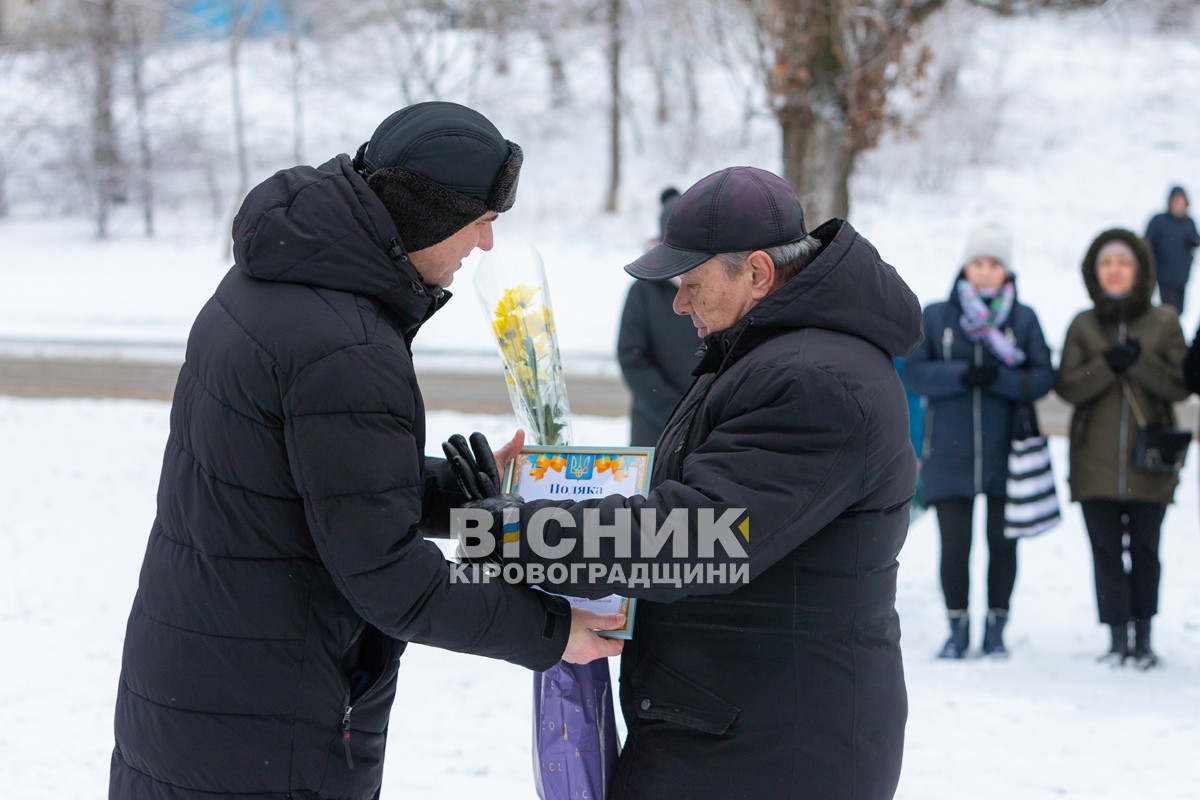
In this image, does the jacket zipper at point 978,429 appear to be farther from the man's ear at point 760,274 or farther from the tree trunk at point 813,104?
the man's ear at point 760,274

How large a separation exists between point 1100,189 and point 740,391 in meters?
22.5

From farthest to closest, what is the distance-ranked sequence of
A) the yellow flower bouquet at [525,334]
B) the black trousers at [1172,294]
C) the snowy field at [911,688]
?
the black trousers at [1172,294]
the snowy field at [911,688]
the yellow flower bouquet at [525,334]

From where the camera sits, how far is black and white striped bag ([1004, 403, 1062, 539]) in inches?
205

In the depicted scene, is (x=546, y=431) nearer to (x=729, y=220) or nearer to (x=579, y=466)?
(x=579, y=466)

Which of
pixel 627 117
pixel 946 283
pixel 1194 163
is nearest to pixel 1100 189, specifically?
pixel 1194 163

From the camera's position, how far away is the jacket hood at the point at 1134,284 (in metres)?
5.24

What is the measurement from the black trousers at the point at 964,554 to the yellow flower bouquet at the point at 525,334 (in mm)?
3140

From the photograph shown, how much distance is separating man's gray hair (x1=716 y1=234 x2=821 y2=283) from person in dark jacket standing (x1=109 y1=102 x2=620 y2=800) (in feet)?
1.48

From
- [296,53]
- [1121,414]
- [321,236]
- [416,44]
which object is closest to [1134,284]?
[1121,414]

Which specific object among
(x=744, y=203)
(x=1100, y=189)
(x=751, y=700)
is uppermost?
(x=1100, y=189)

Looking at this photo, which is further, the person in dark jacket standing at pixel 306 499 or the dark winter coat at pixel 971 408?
the dark winter coat at pixel 971 408

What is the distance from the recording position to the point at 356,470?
1.88 m

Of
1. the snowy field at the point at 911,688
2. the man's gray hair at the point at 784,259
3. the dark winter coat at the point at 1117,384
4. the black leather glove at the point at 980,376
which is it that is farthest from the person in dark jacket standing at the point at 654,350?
the man's gray hair at the point at 784,259

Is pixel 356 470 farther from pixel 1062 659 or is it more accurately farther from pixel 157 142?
pixel 157 142
